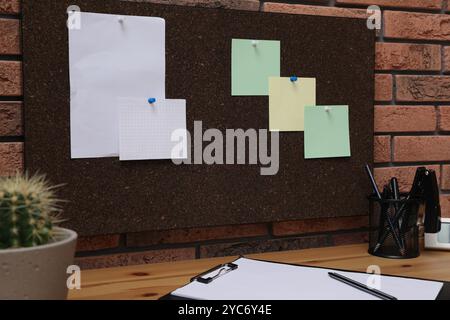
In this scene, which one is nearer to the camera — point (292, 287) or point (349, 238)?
point (292, 287)

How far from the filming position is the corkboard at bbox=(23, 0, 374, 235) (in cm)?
95

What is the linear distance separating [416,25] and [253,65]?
46cm

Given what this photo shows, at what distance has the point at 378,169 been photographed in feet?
4.09

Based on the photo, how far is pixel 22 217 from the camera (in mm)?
657

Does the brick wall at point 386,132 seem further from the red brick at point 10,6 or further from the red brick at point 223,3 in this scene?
the red brick at point 10,6

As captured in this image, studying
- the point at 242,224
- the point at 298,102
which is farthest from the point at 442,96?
the point at 242,224

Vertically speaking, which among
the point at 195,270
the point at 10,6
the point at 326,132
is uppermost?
the point at 10,6

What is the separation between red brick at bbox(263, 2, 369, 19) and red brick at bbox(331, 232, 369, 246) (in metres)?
0.51

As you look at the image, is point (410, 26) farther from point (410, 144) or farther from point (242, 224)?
point (242, 224)

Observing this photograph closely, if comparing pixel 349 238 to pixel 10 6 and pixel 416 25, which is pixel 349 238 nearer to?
pixel 416 25

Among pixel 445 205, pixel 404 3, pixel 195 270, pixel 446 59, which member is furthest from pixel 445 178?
pixel 195 270

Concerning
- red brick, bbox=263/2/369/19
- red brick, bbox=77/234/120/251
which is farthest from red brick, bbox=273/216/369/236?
red brick, bbox=263/2/369/19

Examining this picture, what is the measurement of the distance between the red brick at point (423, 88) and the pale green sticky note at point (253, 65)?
1.12ft

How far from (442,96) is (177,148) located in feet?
2.30
